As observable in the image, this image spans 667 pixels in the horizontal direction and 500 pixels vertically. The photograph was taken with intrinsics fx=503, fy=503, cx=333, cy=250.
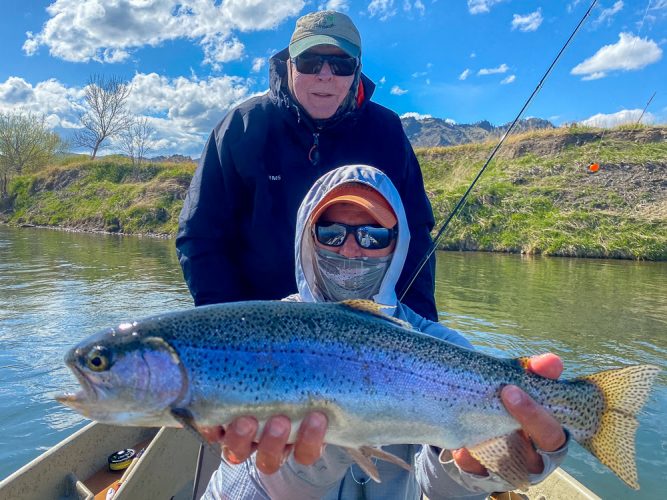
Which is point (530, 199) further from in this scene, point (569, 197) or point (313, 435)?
point (313, 435)

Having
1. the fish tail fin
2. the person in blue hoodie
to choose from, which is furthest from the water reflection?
the person in blue hoodie

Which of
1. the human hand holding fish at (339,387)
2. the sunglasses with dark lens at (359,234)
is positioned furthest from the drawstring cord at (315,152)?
the human hand holding fish at (339,387)

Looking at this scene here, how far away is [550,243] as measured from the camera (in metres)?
26.0

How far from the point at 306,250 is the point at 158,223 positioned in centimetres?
3862

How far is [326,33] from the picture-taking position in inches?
152

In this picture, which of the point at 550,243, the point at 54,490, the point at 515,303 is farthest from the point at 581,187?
the point at 54,490

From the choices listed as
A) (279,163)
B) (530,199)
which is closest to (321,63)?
(279,163)

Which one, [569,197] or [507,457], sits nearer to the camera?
[507,457]

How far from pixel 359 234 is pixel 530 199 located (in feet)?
96.6

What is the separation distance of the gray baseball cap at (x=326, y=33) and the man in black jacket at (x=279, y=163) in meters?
0.01

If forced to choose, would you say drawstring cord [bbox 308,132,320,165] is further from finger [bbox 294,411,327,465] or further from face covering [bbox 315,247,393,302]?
finger [bbox 294,411,327,465]

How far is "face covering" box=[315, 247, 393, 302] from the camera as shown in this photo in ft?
10.2

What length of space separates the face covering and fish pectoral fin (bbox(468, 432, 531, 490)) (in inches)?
45.0

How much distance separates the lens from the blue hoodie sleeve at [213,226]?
13.0 feet
